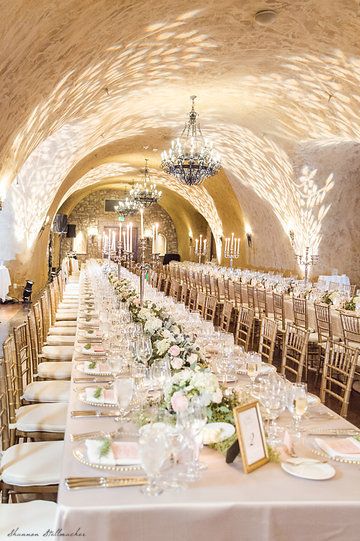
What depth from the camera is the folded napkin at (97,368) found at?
11.5 feet

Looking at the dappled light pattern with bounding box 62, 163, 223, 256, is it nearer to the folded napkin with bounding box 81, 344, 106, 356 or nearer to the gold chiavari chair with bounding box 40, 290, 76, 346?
the gold chiavari chair with bounding box 40, 290, 76, 346

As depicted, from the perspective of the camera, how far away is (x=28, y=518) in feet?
7.31

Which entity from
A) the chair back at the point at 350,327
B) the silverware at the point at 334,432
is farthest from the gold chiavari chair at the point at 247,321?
the silverware at the point at 334,432

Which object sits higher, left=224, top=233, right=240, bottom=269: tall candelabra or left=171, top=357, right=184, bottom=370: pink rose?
left=224, top=233, right=240, bottom=269: tall candelabra

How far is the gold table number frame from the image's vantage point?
6.70 feet

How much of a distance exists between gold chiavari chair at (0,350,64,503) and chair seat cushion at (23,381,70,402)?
1.03m

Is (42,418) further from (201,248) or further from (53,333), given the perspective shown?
(201,248)

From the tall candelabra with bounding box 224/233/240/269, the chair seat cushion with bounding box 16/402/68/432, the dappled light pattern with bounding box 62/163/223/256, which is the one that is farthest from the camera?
the dappled light pattern with bounding box 62/163/223/256

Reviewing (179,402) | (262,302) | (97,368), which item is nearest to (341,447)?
(179,402)

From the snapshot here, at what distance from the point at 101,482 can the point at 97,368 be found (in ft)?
5.61

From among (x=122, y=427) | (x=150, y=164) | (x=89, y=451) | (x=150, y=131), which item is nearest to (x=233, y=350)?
(x=122, y=427)

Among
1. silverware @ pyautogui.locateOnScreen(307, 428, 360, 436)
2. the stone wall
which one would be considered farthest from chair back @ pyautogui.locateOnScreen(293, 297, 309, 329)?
the stone wall

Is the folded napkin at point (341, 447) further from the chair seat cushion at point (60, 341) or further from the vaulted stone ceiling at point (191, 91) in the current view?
the chair seat cushion at point (60, 341)

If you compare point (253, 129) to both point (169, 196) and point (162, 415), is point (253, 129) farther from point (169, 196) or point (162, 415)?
point (169, 196)
